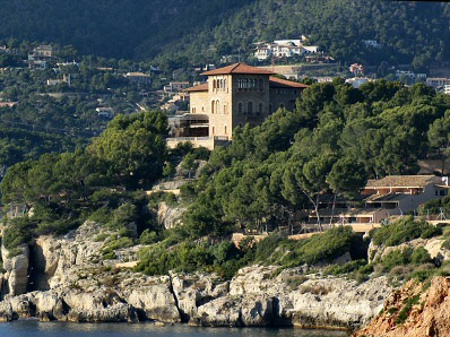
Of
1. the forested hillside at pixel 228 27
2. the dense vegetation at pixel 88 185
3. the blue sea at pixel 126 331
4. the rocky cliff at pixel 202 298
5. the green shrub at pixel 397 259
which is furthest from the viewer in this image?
the forested hillside at pixel 228 27

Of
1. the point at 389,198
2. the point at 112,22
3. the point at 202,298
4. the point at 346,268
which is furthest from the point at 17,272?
the point at 112,22

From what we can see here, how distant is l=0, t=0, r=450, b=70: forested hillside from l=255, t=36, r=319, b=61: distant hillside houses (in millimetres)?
1663

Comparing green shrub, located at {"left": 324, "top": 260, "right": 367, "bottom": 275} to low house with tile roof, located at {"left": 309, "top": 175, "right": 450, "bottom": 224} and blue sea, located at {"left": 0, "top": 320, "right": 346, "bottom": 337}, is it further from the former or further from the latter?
low house with tile roof, located at {"left": 309, "top": 175, "right": 450, "bottom": 224}

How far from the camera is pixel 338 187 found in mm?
76812

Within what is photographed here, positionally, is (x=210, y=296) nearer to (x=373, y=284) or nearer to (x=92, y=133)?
(x=373, y=284)

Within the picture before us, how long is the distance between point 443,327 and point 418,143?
3106cm

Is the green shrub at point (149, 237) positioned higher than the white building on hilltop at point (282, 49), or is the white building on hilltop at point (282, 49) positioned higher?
the white building on hilltop at point (282, 49)

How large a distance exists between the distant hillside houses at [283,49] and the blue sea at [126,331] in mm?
91802

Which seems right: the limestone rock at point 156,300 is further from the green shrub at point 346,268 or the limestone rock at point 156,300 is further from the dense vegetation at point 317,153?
the green shrub at point 346,268

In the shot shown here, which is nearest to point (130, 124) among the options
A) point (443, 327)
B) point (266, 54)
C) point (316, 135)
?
point (316, 135)

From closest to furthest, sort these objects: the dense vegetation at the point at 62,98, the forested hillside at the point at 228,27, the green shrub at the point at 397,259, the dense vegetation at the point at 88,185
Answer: the green shrub at the point at 397,259
the dense vegetation at the point at 88,185
the dense vegetation at the point at 62,98
the forested hillside at the point at 228,27

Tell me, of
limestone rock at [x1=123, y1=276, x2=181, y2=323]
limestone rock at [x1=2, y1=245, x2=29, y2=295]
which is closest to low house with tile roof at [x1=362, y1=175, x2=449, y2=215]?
limestone rock at [x1=123, y1=276, x2=181, y2=323]

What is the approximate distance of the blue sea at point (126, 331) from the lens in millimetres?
68500

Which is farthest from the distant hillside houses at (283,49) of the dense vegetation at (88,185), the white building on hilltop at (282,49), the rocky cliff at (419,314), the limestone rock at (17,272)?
the rocky cliff at (419,314)
